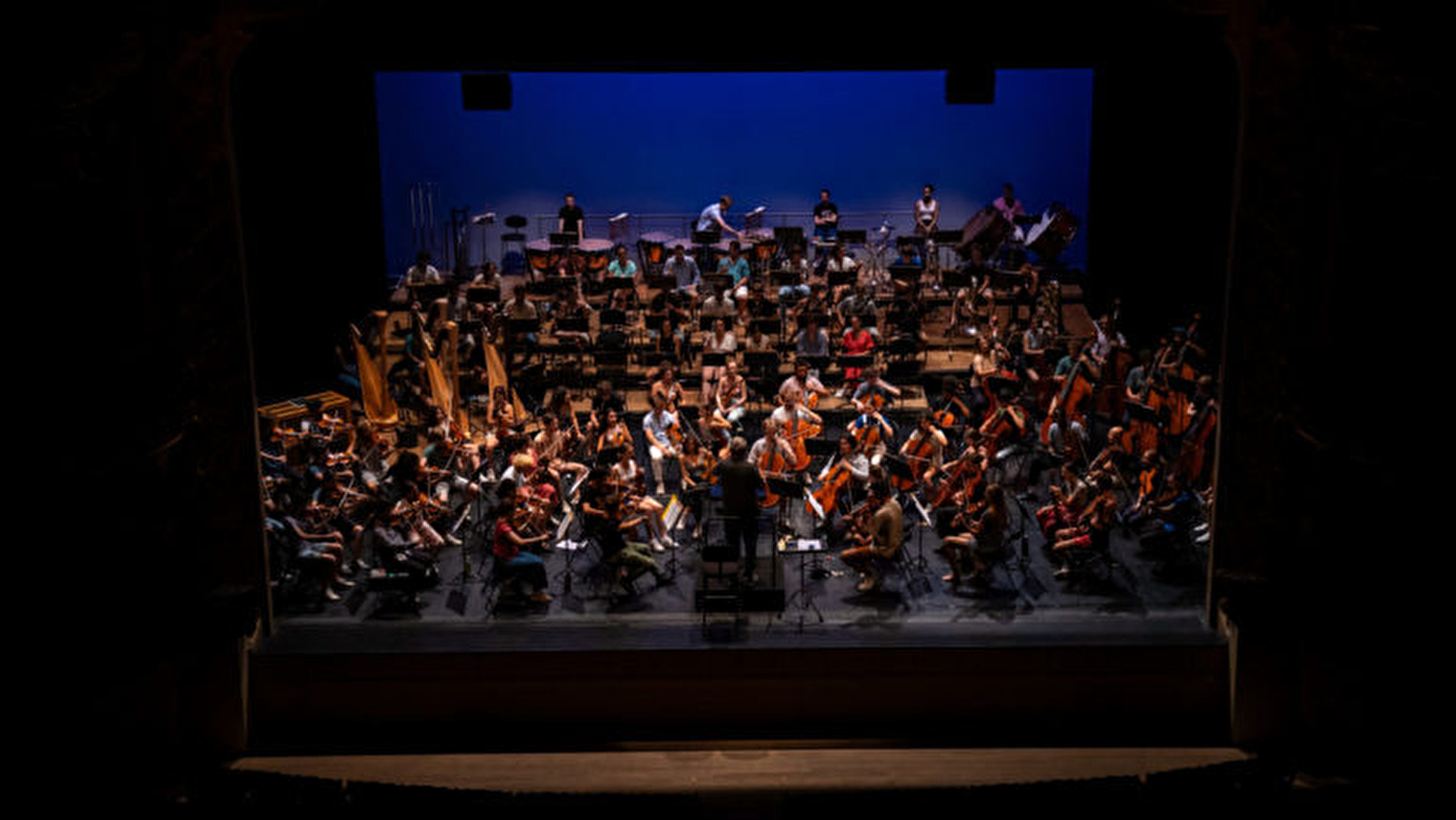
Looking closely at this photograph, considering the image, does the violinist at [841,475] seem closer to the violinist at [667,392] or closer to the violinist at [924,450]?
the violinist at [924,450]

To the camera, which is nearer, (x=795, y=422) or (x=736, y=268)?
(x=795, y=422)

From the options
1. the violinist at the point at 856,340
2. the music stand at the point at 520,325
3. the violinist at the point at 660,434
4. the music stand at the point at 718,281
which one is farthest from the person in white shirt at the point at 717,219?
the violinist at the point at 660,434

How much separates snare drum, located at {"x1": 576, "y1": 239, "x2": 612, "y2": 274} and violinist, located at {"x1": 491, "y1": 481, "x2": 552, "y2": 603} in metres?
6.60

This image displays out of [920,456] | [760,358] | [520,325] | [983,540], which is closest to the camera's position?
[983,540]

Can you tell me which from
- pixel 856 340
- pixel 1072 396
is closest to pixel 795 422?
pixel 856 340

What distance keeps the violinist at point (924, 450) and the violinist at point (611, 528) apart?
2562mm

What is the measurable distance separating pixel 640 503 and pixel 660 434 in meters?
1.32

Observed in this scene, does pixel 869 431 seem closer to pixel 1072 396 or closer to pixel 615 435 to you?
pixel 615 435

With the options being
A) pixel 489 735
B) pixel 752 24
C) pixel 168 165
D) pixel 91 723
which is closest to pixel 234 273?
pixel 168 165

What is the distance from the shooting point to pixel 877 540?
36.1 feet

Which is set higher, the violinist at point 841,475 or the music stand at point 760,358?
the music stand at point 760,358

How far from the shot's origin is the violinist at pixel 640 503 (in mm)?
11758

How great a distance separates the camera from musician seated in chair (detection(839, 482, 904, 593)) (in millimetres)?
10930

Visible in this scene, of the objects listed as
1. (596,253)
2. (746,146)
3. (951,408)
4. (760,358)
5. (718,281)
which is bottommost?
(951,408)
